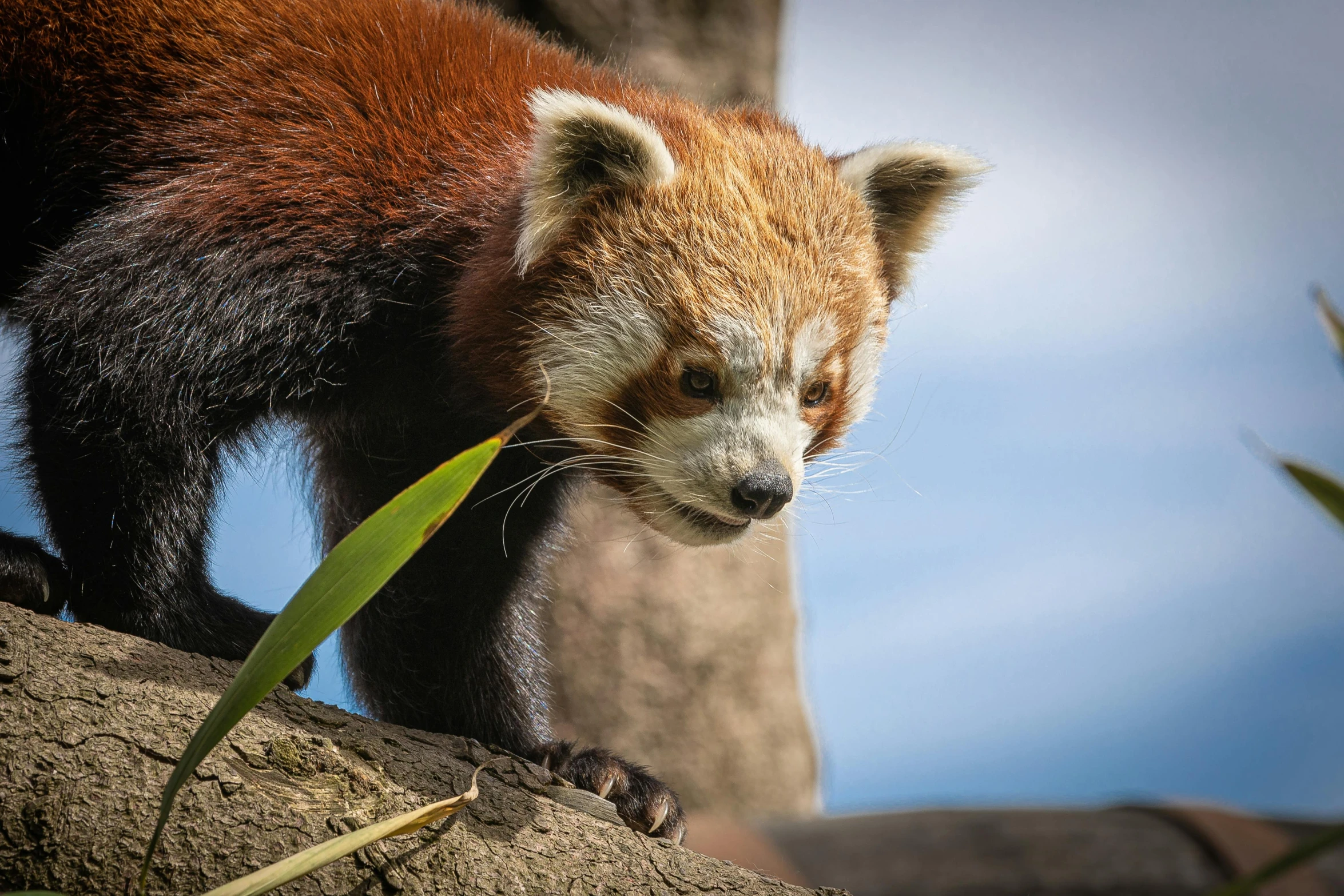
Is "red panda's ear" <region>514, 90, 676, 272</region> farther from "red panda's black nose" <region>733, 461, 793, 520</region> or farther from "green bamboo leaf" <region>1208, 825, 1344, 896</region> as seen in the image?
"green bamboo leaf" <region>1208, 825, 1344, 896</region>

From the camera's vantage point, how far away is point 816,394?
106 inches

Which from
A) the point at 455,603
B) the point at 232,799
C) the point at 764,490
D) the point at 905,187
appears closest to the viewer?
the point at 232,799

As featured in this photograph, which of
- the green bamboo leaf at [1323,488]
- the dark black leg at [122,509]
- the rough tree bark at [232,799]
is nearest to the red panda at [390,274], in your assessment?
the dark black leg at [122,509]

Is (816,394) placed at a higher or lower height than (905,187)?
lower

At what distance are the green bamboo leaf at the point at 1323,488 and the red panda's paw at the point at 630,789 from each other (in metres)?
1.75

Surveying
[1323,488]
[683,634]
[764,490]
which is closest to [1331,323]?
[1323,488]

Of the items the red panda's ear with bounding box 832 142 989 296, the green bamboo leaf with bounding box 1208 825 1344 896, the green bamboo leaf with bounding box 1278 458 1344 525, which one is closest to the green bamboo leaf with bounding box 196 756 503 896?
the green bamboo leaf with bounding box 1208 825 1344 896

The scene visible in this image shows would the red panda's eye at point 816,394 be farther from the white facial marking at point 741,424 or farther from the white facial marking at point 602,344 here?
the white facial marking at point 602,344

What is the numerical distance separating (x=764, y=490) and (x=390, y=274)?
3.54ft

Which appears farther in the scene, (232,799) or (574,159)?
(574,159)

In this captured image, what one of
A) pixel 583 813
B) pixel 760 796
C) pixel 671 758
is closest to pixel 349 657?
pixel 583 813

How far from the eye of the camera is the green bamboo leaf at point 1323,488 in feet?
4.12

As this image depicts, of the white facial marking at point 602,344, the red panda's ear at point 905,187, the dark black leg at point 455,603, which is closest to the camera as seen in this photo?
the white facial marking at point 602,344

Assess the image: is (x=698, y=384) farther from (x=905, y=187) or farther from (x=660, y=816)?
(x=660, y=816)
